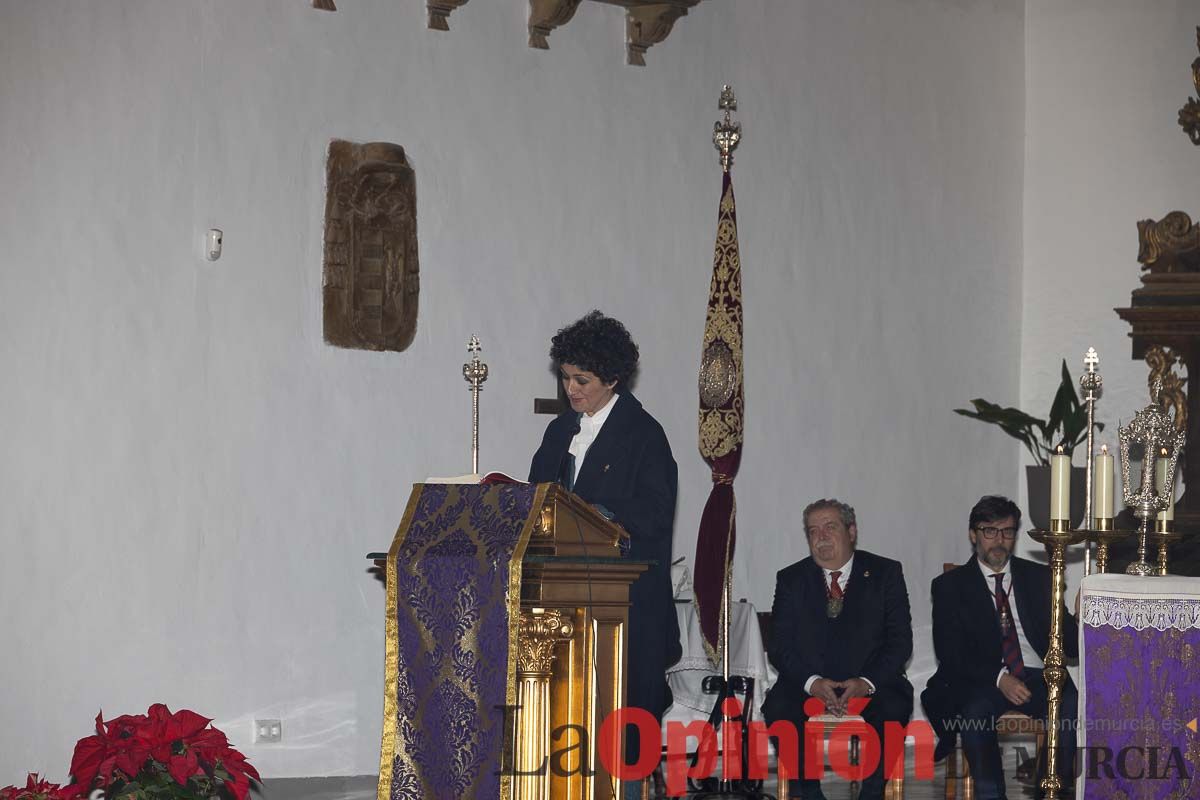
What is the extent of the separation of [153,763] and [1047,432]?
5725mm

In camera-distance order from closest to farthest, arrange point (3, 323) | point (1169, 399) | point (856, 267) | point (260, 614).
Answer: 1. point (3, 323)
2. point (260, 614)
3. point (1169, 399)
4. point (856, 267)

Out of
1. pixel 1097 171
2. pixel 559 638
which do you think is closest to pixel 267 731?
pixel 559 638

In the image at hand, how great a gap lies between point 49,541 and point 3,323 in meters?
0.83

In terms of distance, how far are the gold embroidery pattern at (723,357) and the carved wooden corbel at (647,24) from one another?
165 centimetres

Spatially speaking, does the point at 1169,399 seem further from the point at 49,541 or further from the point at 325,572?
the point at 49,541

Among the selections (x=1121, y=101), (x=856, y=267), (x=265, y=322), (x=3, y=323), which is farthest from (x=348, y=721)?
(x=1121, y=101)

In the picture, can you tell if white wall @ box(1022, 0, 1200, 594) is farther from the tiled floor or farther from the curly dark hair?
the curly dark hair

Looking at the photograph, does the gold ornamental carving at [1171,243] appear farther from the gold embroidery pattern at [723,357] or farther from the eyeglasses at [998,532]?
the gold embroidery pattern at [723,357]

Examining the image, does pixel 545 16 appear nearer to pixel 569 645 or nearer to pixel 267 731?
pixel 267 731

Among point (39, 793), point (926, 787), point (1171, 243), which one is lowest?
point (926, 787)

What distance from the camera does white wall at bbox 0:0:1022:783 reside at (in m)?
6.77

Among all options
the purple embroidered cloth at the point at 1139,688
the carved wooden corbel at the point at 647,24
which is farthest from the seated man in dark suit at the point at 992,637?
the carved wooden corbel at the point at 647,24

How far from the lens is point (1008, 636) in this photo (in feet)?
23.7

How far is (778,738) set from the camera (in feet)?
23.1
